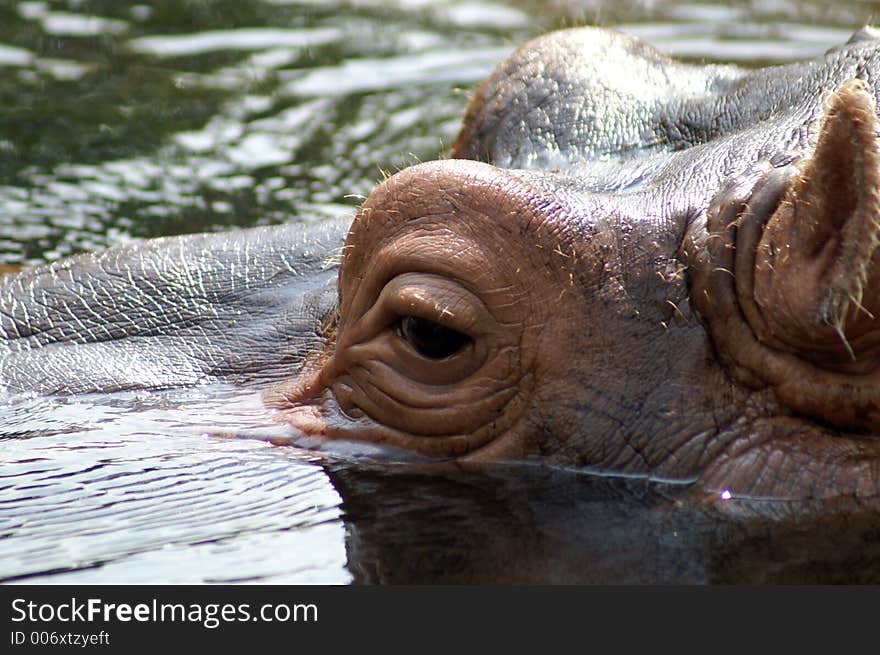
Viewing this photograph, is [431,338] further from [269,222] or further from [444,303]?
[269,222]

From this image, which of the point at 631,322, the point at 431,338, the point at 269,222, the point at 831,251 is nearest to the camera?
the point at 831,251

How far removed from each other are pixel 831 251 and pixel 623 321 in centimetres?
57

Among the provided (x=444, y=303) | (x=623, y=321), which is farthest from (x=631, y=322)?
(x=444, y=303)

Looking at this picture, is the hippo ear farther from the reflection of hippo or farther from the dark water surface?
the dark water surface

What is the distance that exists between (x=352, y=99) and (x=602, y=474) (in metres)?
5.49

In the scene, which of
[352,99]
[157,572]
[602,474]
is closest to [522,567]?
[602,474]

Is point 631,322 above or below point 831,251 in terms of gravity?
below

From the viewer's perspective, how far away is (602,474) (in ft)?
12.0

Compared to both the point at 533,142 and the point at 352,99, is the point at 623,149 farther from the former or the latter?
the point at 352,99

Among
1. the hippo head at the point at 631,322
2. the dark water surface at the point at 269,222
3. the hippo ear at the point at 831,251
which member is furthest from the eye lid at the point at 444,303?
the hippo ear at the point at 831,251

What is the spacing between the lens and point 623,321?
3588 millimetres

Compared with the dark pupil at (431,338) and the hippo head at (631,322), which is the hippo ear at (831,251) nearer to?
the hippo head at (631,322)

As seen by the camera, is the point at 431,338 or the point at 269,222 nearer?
the point at 431,338

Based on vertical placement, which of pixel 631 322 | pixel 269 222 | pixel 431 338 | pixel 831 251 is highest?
pixel 831 251
